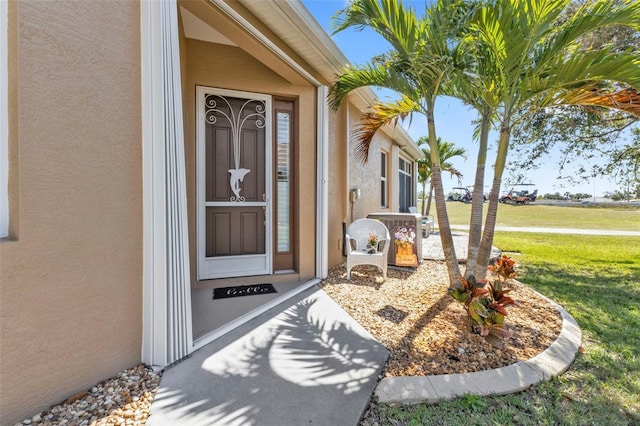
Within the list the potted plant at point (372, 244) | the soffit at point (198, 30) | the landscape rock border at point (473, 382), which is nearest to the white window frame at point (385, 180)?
the potted plant at point (372, 244)

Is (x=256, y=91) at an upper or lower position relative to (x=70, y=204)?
upper

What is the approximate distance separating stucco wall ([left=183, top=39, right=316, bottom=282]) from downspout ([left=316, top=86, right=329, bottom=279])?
0.09m

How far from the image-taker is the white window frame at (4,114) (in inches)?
66.2

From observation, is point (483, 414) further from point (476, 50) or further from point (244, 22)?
point (244, 22)

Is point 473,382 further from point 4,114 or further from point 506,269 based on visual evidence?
point 4,114

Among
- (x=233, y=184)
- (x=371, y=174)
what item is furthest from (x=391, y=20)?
(x=371, y=174)

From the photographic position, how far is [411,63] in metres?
3.54

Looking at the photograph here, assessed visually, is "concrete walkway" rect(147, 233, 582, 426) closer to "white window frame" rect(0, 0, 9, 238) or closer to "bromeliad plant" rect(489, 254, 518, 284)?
"bromeliad plant" rect(489, 254, 518, 284)

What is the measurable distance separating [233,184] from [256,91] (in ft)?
4.97

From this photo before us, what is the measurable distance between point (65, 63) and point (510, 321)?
463cm

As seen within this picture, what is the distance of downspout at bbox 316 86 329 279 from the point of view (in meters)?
4.77

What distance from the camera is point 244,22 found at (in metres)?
3.13

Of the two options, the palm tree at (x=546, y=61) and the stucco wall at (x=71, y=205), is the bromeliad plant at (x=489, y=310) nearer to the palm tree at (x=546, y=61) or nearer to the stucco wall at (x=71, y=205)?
the palm tree at (x=546, y=61)

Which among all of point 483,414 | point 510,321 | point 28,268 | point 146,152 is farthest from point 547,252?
point 28,268
